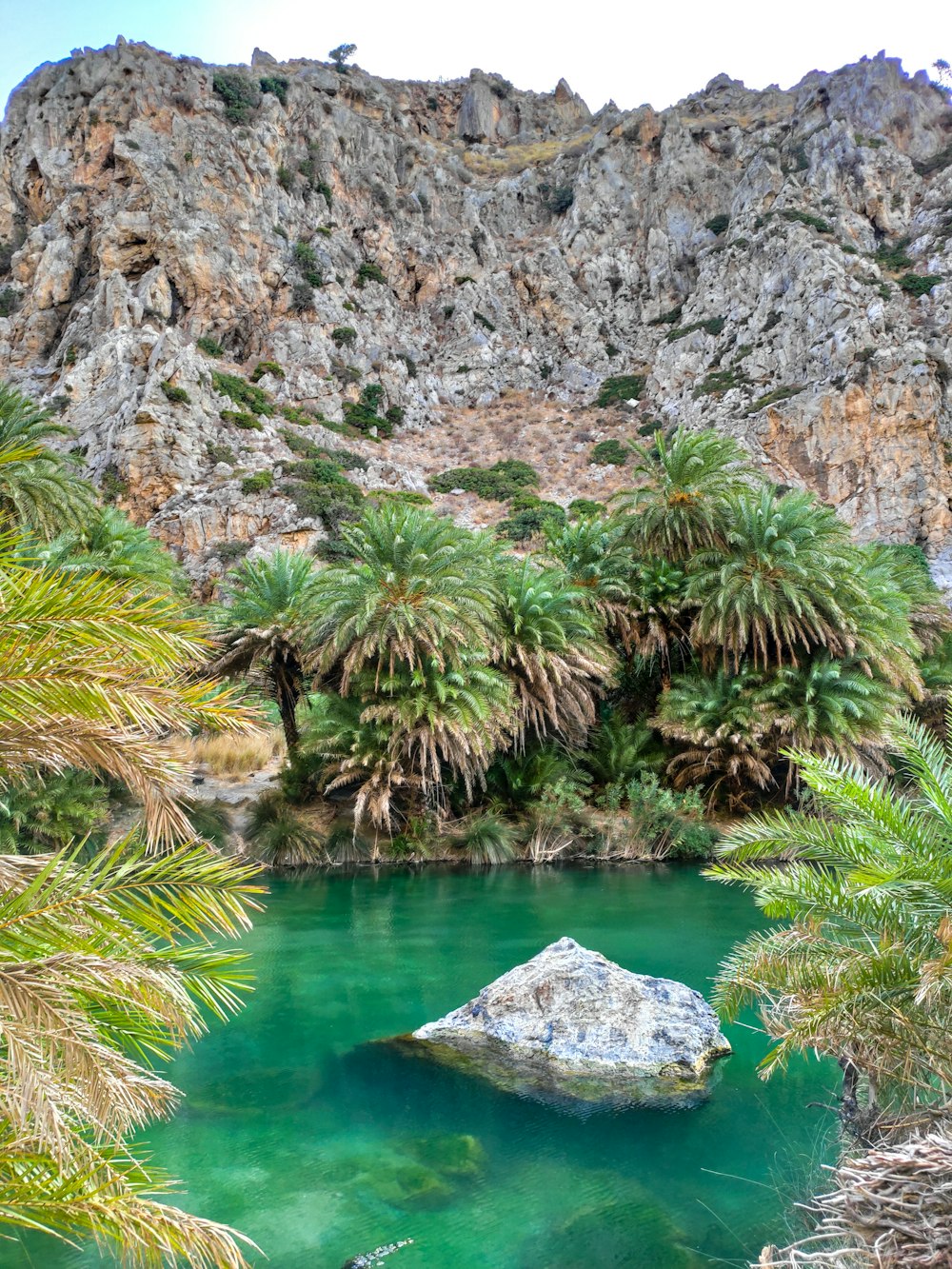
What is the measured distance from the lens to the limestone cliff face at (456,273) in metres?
35.1

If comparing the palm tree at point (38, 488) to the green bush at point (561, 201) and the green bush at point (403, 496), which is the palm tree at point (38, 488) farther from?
the green bush at point (561, 201)

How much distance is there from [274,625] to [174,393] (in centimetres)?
2173

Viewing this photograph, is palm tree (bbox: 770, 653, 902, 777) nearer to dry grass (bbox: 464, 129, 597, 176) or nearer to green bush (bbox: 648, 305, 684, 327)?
green bush (bbox: 648, 305, 684, 327)

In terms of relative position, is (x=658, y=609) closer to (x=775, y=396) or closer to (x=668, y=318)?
(x=775, y=396)

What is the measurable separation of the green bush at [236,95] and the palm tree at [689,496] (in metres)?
44.8

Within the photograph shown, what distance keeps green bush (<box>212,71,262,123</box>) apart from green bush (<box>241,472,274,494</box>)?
2939 cm

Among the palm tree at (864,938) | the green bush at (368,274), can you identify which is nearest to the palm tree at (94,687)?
the palm tree at (864,938)

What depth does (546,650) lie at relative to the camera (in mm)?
15570

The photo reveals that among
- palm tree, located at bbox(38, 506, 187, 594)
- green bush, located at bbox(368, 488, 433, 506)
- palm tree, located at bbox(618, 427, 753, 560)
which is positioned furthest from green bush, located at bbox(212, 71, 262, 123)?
palm tree, located at bbox(618, 427, 753, 560)

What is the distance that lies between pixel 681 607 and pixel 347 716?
25.1 feet

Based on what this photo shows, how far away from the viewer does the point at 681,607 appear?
16.8 m

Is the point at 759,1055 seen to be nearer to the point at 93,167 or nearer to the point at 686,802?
the point at 686,802

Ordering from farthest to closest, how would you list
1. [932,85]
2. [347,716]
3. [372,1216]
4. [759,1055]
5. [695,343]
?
1. [932,85]
2. [695,343]
3. [347,716]
4. [759,1055]
5. [372,1216]

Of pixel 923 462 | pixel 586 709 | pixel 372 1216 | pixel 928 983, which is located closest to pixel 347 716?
pixel 586 709
